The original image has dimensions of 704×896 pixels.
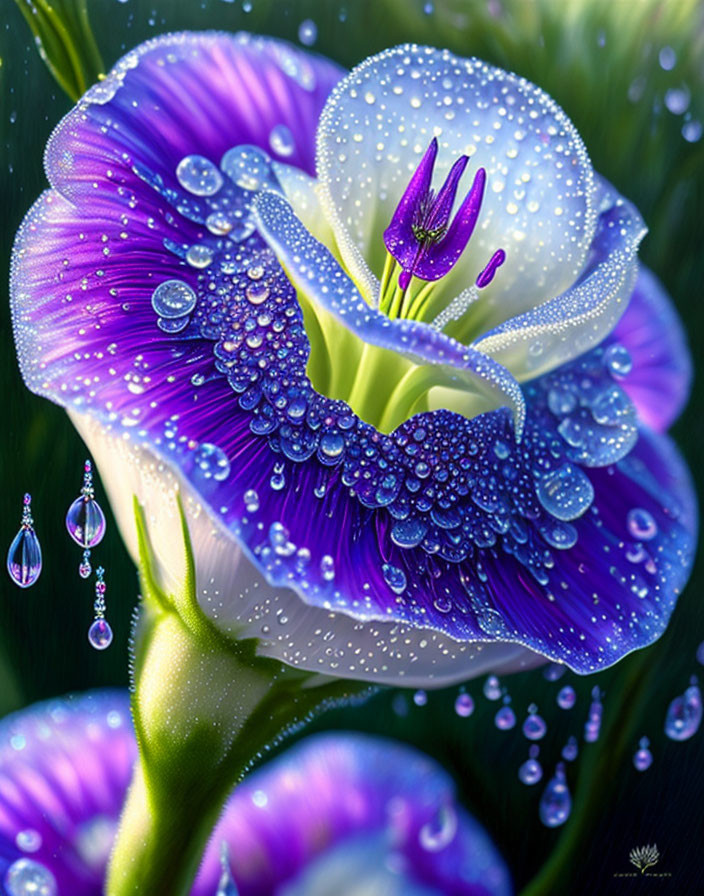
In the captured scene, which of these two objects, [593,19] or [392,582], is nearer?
[392,582]

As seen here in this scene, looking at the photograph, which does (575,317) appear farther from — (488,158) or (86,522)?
(86,522)

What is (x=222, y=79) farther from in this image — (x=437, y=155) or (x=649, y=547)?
(x=649, y=547)

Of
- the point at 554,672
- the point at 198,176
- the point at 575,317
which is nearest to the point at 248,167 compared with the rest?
the point at 198,176

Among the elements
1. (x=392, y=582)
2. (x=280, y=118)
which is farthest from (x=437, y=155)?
(x=392, y=582)

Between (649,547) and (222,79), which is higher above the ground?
(222,79)

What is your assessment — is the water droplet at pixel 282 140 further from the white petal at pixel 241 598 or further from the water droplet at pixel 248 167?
the white petal at pixel 241 598

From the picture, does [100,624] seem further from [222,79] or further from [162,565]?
[222,79]
